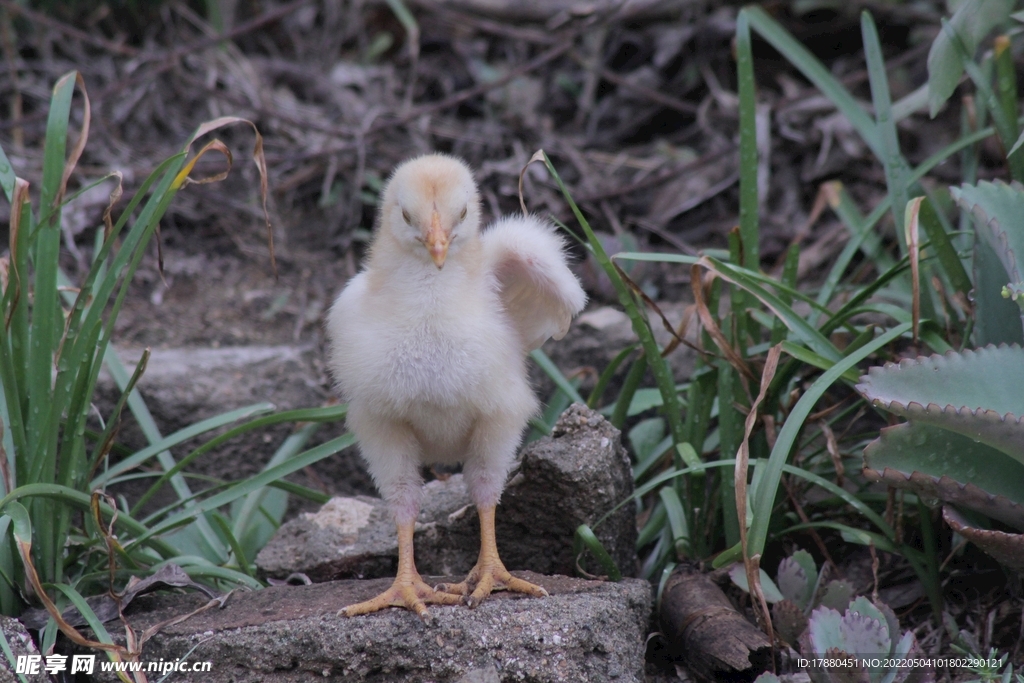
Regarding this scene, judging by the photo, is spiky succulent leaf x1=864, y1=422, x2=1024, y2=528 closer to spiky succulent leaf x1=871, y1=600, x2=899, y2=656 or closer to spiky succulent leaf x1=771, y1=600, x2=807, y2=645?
spiky succulent leaf x1=871, y1=600, x2=899, y2=656

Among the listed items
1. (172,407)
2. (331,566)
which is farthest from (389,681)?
(172,407)

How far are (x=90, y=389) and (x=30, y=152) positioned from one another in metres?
3.24

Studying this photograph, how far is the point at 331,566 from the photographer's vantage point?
3.17 m

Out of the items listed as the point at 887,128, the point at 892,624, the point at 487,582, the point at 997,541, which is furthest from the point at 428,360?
the point at 887,128

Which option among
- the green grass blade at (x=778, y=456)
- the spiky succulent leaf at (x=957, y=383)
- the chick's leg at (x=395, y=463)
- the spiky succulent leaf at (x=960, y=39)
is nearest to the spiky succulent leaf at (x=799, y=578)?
the green grass blade at (x=778, y=456)

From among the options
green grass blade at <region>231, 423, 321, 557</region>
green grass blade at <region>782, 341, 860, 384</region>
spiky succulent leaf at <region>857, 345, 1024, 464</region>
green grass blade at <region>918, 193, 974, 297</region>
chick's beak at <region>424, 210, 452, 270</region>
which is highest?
chick's beak at <region>424, 210, 452, 270</region>

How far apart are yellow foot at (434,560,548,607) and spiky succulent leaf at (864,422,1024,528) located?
1012 mm

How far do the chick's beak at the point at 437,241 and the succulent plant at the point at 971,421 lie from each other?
1.20 m

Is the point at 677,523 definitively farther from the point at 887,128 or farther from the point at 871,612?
the point at 887,128

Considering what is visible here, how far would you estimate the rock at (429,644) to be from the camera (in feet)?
8.12

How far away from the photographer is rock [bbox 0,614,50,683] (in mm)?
2406

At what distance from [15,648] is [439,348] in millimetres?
1384

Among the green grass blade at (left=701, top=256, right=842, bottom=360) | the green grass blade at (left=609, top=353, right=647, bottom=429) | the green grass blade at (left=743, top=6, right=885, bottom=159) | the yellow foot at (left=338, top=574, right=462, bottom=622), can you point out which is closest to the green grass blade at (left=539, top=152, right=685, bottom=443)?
the green grass blade at (left=609, top=353, right=647, bottom=429)

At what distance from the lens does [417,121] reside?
5.73 metres
